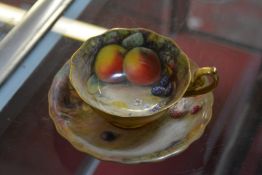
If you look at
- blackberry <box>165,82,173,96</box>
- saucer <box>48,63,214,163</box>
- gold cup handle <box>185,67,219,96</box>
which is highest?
gold cup handle <box>185,67,219,96</box>

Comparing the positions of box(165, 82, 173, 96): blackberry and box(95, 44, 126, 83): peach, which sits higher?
box(95, 44, 126, 83): peach

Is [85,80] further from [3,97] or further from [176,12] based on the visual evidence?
[176,12]

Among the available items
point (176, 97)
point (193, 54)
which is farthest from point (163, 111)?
point (193, 54)
